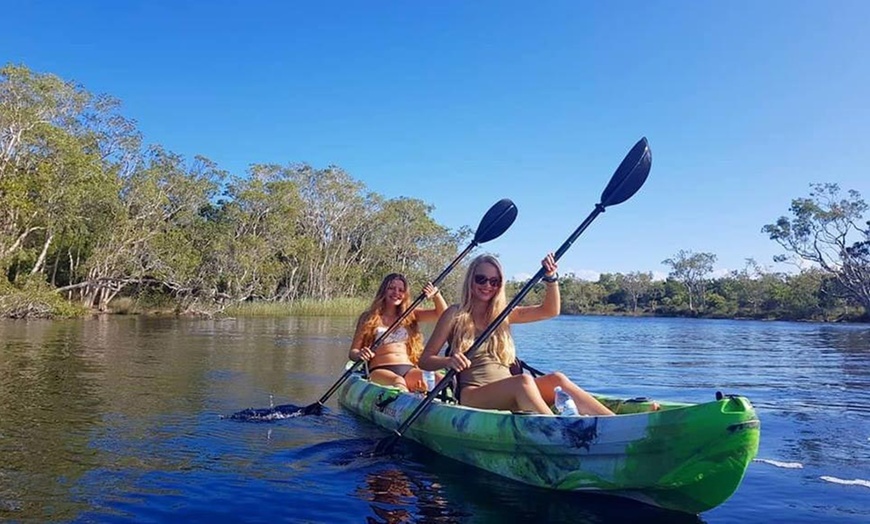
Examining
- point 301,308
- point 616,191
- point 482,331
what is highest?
point 616,191

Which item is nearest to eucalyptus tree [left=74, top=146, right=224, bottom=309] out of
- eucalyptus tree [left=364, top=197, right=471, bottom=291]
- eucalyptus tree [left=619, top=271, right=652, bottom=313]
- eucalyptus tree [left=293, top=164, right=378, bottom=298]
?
eucalyptus tree [left=293, top=164, right=378, bottom=298]

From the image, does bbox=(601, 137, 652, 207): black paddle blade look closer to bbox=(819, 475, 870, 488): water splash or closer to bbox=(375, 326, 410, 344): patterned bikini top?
bbox=(819, 475, 870, 488): water splash

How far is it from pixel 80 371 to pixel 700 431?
931 centimetres

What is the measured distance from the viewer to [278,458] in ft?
18.5

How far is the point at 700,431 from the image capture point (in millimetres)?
3857

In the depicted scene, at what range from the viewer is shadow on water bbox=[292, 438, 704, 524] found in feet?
13.8

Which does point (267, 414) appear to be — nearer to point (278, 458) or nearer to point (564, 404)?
point (278, 458)

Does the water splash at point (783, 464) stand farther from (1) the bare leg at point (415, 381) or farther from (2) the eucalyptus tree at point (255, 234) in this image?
(2) the eucalyptus tree at point (255, 234)

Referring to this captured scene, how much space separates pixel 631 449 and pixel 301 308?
125 feet

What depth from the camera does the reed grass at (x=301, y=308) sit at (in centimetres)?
3788

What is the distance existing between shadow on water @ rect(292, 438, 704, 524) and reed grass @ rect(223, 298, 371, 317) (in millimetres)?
31664

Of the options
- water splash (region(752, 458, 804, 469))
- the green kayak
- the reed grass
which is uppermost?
the reed grass

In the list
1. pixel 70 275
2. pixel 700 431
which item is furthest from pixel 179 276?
pixel 700 431

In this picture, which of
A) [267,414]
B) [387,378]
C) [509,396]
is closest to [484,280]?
[509,396]
